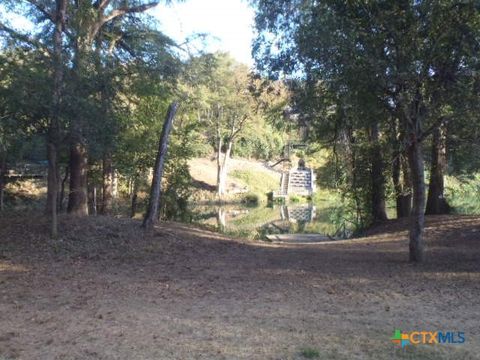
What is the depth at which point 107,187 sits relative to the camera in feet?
52.0

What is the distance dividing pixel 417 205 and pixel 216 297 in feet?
13.9

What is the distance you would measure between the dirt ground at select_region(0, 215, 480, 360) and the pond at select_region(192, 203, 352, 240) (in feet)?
28.6

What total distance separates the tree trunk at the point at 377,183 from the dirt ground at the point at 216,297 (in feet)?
16.1

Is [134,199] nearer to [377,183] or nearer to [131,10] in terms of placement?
[131,10]

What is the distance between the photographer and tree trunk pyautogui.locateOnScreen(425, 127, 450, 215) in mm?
15004

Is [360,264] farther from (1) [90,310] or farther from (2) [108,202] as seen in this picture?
(2) [108,202]

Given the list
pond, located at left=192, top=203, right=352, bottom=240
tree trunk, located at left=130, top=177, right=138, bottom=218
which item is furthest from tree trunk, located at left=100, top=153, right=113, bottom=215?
pond, located at left=192, top=203, right=352, bottom=240

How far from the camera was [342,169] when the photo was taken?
58.5 feet

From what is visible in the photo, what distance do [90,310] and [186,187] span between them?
1164cm

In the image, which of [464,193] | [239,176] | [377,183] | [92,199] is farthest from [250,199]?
[92,199]

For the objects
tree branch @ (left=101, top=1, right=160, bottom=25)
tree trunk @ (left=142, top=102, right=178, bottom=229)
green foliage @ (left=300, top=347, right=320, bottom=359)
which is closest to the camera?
green foliage @ (left=300, top=347, right=320, bottom=359)

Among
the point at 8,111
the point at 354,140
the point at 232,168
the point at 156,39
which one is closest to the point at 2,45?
the point at 8,111

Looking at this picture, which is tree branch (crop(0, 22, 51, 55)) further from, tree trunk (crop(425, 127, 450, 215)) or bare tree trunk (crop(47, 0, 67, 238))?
tree trunk (crop(425, 127, 450, 215))

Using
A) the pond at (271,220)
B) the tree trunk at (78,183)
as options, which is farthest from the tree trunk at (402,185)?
the tree trunk at (78,183)
